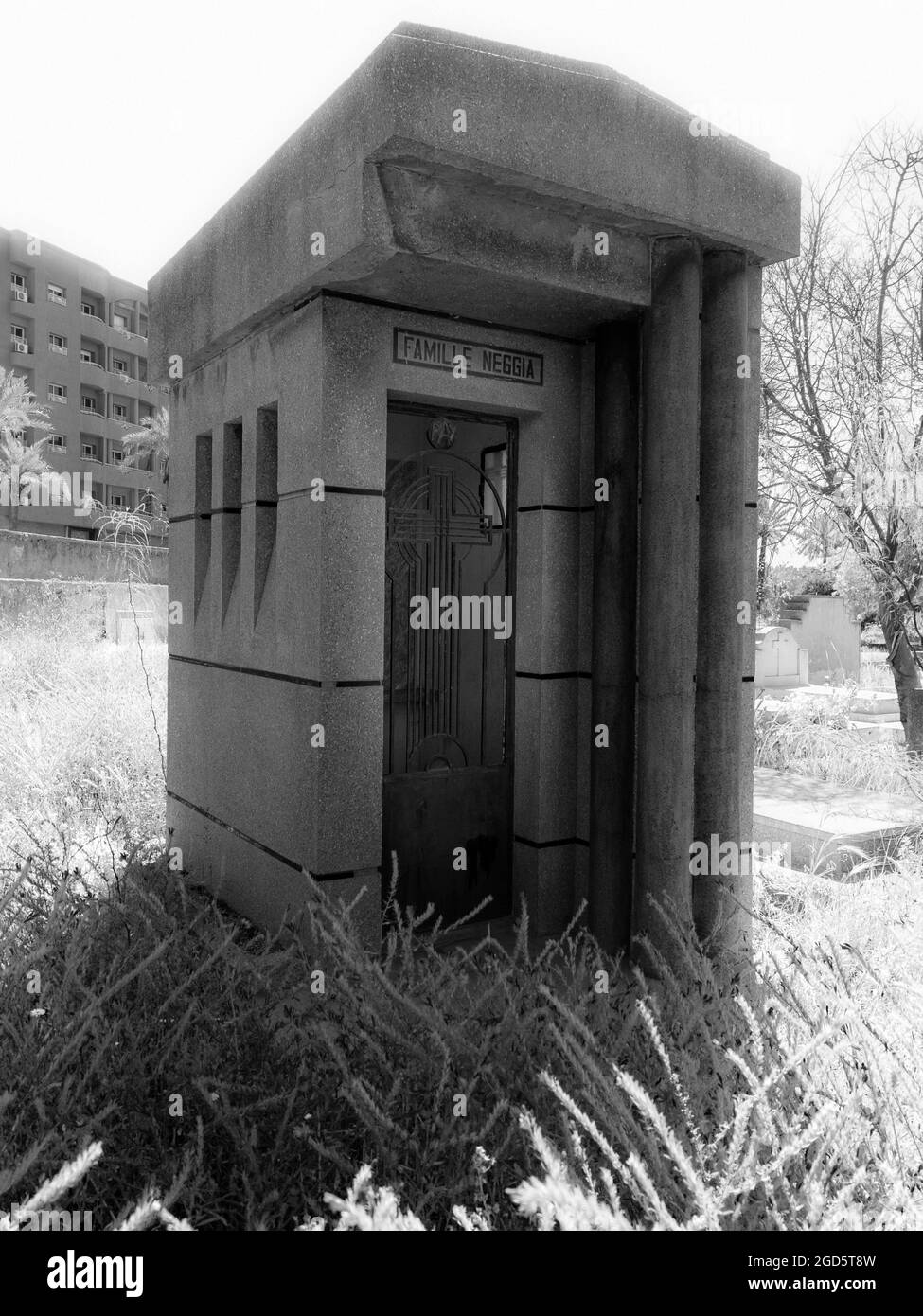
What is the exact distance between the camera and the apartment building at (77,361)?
38625 mm

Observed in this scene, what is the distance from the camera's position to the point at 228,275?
4.73 m

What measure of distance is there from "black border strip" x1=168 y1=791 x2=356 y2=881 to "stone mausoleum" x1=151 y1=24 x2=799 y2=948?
0.02 metres

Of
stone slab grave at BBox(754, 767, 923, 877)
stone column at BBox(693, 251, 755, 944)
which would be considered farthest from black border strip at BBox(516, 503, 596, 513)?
stone slab grave at BBox(754, 767, 923, 877)

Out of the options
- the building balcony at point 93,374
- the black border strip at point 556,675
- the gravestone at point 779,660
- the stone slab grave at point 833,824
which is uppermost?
the building balcony at point 93,374

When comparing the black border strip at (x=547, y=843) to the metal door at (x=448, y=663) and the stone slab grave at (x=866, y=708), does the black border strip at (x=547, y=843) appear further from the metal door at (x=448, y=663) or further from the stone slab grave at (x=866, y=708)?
the stone slab grave at (x=866, y=708)

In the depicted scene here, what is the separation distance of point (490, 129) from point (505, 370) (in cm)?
116

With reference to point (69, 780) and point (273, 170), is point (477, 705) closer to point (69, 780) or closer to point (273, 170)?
point (273, 170)

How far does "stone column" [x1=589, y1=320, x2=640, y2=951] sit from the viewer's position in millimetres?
4461

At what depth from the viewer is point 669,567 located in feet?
13.9

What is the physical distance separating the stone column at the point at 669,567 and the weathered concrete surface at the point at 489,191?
0.17 metres

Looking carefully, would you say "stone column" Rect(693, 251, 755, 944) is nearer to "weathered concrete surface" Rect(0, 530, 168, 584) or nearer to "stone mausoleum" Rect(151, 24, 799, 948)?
"stone mausoleum" Rect(151, 24, 799, 948)

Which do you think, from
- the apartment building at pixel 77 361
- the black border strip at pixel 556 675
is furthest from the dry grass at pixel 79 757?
the apartment building at pixel 77 361

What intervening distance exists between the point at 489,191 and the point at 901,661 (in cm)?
784
